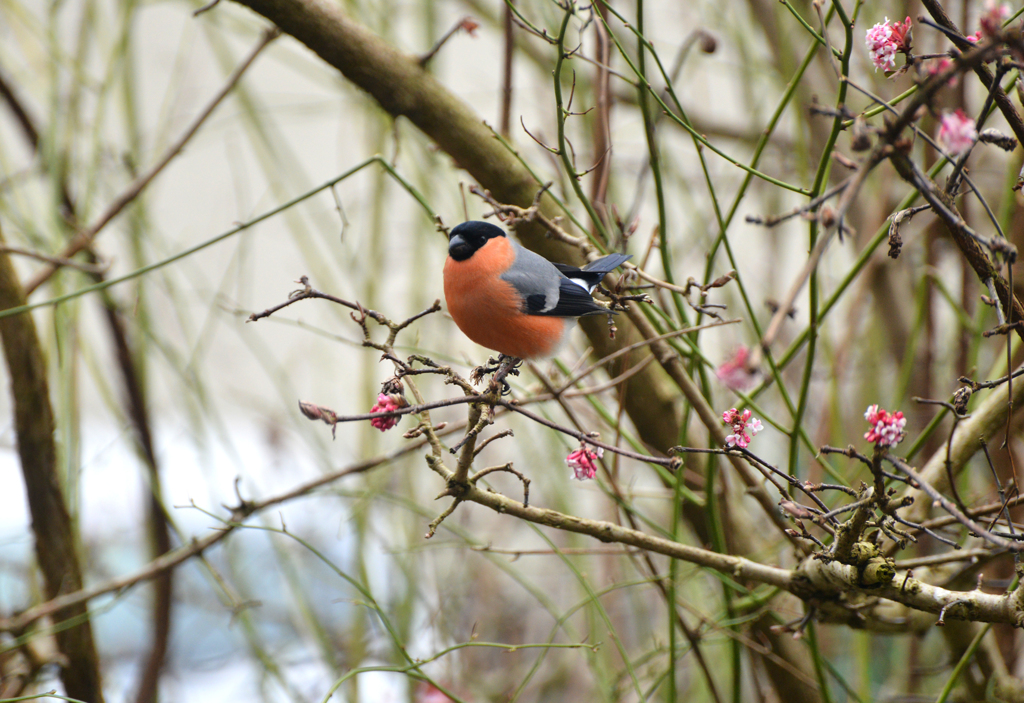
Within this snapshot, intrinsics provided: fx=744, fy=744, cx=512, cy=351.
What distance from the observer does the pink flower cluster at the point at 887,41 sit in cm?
45

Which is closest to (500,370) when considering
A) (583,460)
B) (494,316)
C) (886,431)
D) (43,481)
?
(494,316)

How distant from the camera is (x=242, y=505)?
0.73m

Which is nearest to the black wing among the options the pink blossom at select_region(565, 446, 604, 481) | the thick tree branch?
the pink blossom at select_region(565, 446, 604, 481)

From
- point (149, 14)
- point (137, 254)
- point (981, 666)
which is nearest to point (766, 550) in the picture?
point (981, 666)

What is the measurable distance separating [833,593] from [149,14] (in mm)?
2175

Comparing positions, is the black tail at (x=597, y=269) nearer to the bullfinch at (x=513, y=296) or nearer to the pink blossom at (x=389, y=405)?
the bullfinch at (x=513, y=296)

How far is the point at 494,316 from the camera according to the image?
66 centimetres

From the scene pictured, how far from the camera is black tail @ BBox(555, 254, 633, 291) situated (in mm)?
661

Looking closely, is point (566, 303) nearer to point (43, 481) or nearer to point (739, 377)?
point (739, 377)

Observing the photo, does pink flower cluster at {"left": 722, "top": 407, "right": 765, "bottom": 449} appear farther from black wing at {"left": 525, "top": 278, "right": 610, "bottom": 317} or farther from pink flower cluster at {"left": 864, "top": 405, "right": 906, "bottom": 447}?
black wing at {"left": 525, "top": 278, "right": 610, "bottom": 317}

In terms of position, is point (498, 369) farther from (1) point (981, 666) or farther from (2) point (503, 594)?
(2) point (503, 594)

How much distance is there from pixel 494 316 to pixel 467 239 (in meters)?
0.08

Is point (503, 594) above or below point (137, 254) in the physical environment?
Result: below

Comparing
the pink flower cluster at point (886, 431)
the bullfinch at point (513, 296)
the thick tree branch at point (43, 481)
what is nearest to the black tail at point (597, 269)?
the bullfinch at point (513, 296)
